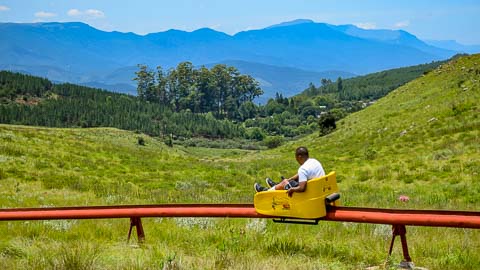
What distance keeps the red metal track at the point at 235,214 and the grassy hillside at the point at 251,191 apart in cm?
43

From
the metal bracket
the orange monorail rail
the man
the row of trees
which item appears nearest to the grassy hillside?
the metal bracket

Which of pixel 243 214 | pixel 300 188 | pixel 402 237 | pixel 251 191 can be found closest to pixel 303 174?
pixel 300 188

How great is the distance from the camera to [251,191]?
19547mm

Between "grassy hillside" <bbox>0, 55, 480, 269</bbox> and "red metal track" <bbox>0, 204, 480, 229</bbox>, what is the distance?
0.43m

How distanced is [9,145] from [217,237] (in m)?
19.1

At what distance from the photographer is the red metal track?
5652mm

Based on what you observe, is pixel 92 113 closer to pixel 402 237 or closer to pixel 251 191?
pixel 251 191

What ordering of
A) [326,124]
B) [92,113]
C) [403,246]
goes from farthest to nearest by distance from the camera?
[92,113] < [326,124] < [403,246]

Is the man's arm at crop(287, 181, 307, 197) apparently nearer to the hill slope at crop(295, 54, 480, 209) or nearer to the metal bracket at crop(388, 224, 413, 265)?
the metal bracket at crop(388, 224, 413, 265)

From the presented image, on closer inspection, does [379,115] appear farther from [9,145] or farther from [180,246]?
[180,246]

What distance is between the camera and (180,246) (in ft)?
23.4

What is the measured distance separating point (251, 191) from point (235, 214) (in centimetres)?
1278

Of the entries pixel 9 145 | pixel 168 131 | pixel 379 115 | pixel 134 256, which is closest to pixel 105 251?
pixel 134 256

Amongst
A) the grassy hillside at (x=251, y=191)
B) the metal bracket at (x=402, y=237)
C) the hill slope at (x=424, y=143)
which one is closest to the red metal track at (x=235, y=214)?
the metal bracket at (x=402, y=237)
